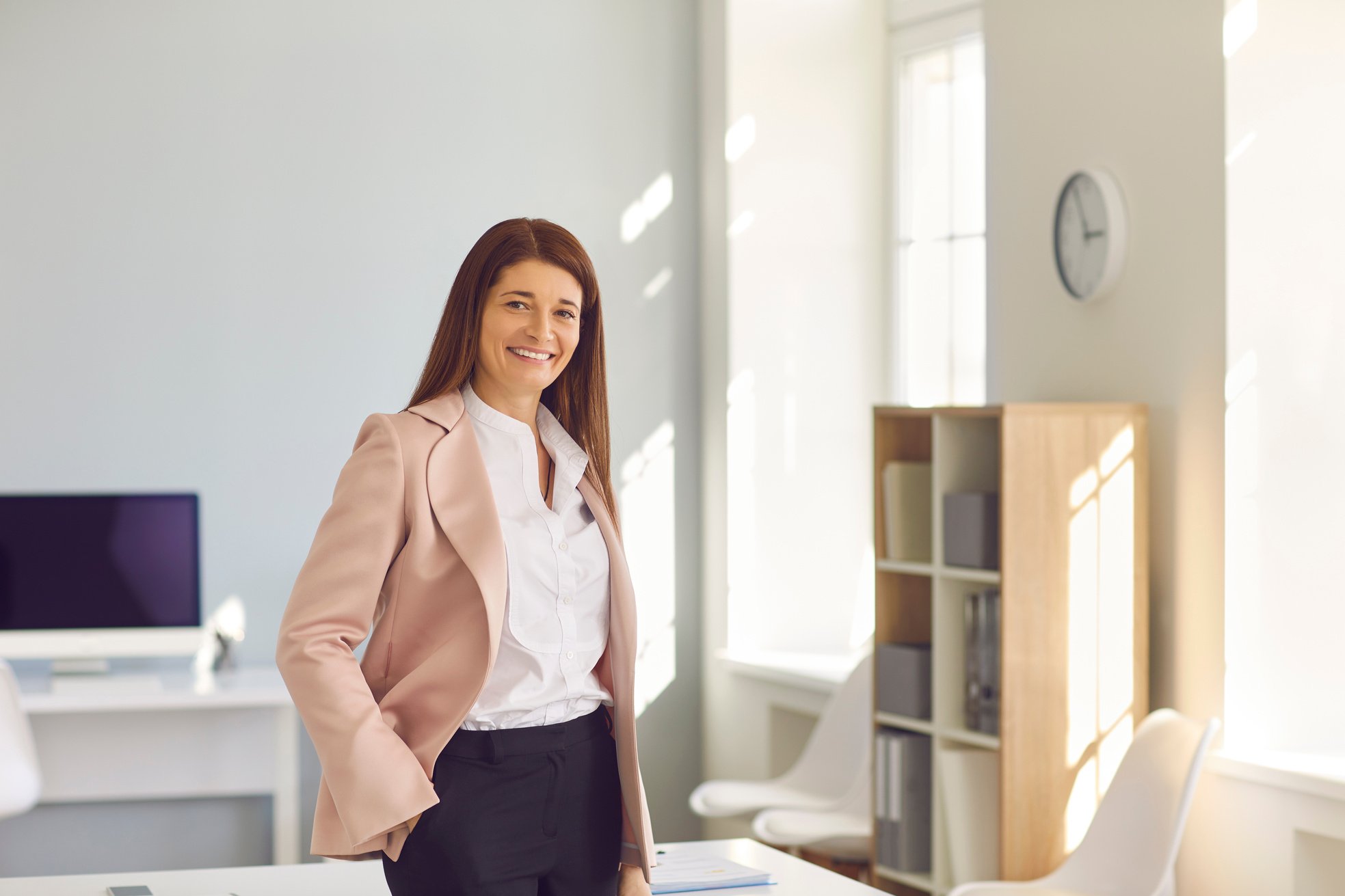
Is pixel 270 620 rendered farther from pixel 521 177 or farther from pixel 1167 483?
pixel 1167 483

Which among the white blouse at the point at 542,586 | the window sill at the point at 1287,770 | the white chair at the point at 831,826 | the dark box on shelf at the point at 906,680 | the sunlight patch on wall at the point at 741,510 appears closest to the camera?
the white blouse at the point at 542,586

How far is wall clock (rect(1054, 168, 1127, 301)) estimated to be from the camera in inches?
125

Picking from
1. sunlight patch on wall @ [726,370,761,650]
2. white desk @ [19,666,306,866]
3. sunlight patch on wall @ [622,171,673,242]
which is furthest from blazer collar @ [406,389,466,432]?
sunlight patch on wall @ [622,171,673,242]

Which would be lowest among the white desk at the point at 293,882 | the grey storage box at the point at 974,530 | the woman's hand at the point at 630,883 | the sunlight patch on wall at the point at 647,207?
the white desk at the point at 293,882

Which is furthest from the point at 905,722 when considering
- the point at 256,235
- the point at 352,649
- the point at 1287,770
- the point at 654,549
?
the point at 256,235

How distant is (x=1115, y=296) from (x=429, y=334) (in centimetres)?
223

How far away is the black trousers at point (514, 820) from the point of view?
137 centimetres

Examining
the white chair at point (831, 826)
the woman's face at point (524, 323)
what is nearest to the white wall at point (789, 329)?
the white chair at point (831, 826)

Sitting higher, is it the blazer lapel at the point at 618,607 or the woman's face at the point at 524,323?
the woman's face at the point at 524,323

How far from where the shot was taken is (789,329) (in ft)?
15.4

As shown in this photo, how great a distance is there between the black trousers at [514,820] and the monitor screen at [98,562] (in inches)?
110

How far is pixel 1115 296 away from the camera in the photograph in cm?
321

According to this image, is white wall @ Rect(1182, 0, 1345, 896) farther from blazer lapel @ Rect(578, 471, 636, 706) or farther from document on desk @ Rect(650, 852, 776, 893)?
blazer lapel @ Rect(578, 471, 636, 706)

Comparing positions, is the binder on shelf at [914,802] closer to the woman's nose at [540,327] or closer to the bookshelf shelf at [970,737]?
the bookshelf shelf at [970,737]
